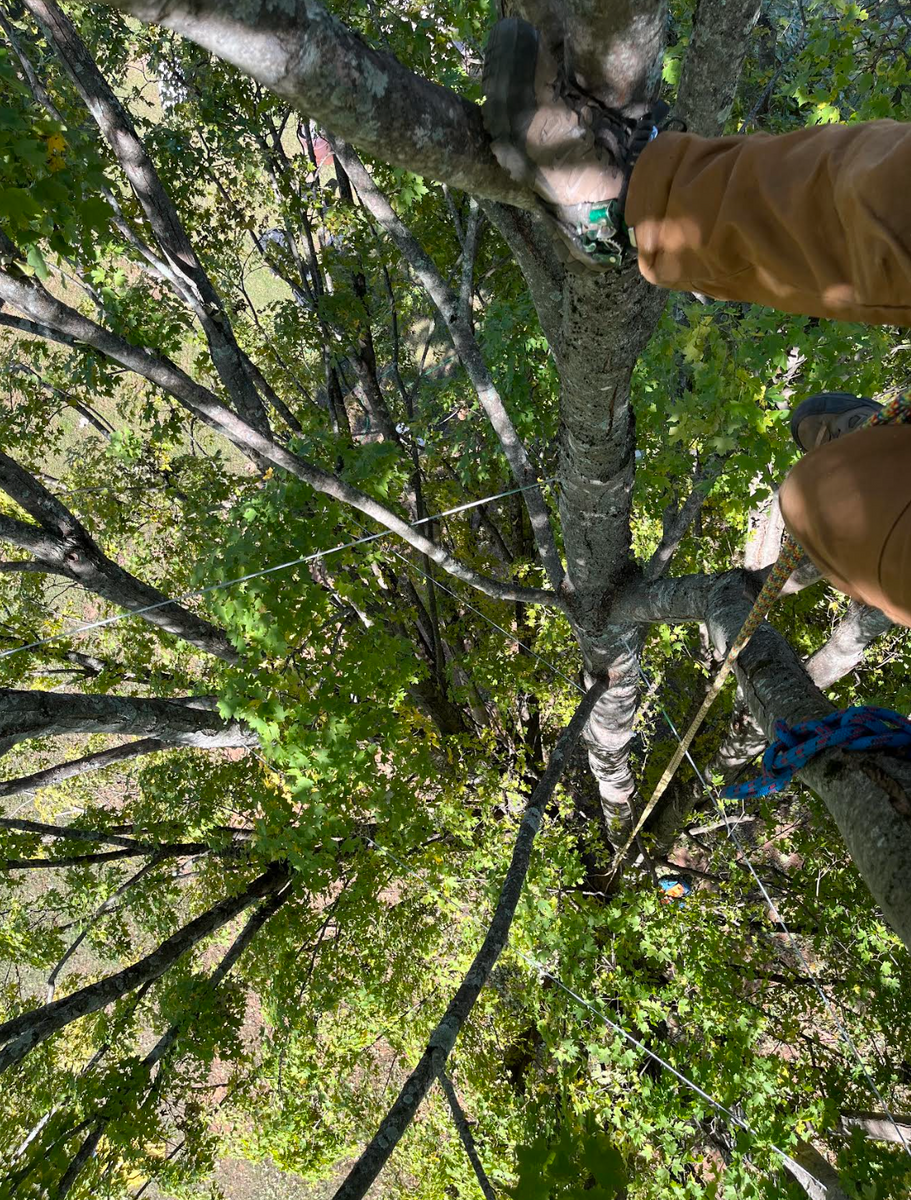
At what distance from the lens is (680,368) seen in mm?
3900

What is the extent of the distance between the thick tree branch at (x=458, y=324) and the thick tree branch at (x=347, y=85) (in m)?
1.48

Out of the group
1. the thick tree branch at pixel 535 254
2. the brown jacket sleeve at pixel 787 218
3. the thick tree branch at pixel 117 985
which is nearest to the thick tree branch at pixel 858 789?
the brown jacket sleeve at pixel 787 218

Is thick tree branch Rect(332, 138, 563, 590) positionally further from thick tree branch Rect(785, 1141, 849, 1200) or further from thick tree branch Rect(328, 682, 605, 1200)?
thick tree branch Rect(785, 1141, 849, 1200)

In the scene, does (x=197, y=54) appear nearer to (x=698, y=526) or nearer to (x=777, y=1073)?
(x=698, y=526)

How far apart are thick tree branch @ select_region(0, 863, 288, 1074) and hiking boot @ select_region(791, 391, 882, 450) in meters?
5.50

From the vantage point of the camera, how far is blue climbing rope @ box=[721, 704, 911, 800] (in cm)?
168

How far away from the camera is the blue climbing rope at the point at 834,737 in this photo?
1.68 meters

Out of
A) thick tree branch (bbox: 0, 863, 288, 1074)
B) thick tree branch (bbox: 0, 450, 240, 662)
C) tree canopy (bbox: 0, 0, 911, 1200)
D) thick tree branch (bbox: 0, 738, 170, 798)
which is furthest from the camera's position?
thick tree branch (bbox: 0, 738, 170, 798)

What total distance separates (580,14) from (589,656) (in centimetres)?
328

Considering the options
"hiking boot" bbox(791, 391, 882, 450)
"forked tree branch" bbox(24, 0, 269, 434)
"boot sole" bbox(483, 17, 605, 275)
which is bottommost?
"boot sole" bbox(483, 17, 605, 275)

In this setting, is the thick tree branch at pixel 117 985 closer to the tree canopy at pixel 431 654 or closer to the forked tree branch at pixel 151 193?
the tree canopy at pixel 431 654

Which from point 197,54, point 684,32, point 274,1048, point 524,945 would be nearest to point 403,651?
point 524,945

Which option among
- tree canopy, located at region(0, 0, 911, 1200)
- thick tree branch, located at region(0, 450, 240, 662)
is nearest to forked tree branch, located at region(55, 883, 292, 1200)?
tree canopy, located at region(0, 0, 911, 1200)

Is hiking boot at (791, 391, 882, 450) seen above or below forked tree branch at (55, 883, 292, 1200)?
above
